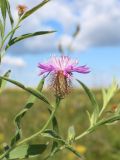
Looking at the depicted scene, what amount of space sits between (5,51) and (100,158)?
3392 millimetres

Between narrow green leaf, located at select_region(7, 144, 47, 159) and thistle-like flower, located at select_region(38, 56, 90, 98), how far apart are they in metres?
0.15

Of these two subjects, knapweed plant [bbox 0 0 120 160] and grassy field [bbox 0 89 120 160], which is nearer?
knapweed plant [bbox 0 0 120 160]

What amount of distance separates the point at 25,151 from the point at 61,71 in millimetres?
219

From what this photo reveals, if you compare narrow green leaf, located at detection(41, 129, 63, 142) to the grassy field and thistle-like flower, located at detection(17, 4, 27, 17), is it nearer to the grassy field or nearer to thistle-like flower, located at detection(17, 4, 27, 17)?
thistle-like flower, located at detection(17, 4, 27, 17)

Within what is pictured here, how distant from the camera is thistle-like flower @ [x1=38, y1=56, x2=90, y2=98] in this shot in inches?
48.3

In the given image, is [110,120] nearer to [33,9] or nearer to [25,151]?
[25,151]

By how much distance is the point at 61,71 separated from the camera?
126 cm

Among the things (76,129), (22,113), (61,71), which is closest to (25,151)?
(22,113)

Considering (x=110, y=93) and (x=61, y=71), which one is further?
(x=110, y=93)

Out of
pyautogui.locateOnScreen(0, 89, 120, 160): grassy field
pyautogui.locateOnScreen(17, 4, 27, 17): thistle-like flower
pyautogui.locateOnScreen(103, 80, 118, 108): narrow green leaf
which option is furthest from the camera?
pyautogui.locateOnScreen(0, 89, 120, 160): grassy field

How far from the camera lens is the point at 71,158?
4223mm

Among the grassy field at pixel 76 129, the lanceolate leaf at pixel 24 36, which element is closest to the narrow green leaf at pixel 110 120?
the lanceolate leaf at pixel 24 36

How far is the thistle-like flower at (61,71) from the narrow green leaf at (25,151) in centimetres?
15

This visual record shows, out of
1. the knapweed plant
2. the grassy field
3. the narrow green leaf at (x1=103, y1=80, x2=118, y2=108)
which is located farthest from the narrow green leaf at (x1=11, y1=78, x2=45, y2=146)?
the grassy field
